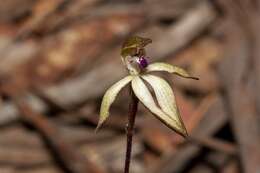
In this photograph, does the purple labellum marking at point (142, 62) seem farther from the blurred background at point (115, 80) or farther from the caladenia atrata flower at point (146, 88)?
the blurred background at point (115, 80)

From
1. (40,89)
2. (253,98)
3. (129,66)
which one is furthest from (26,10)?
(129,66)

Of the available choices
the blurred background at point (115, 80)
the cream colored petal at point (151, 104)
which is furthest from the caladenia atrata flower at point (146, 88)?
the blurred background at point (115, 80)

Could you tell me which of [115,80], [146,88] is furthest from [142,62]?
[115,80]

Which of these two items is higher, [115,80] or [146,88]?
[115,80]

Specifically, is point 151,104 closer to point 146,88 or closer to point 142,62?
point 146,88

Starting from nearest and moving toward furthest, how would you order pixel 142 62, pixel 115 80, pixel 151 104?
pixel 151 104 → pixel 142 62 → pixel 115 80

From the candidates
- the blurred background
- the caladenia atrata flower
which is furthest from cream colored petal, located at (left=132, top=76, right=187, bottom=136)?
the blurred background
